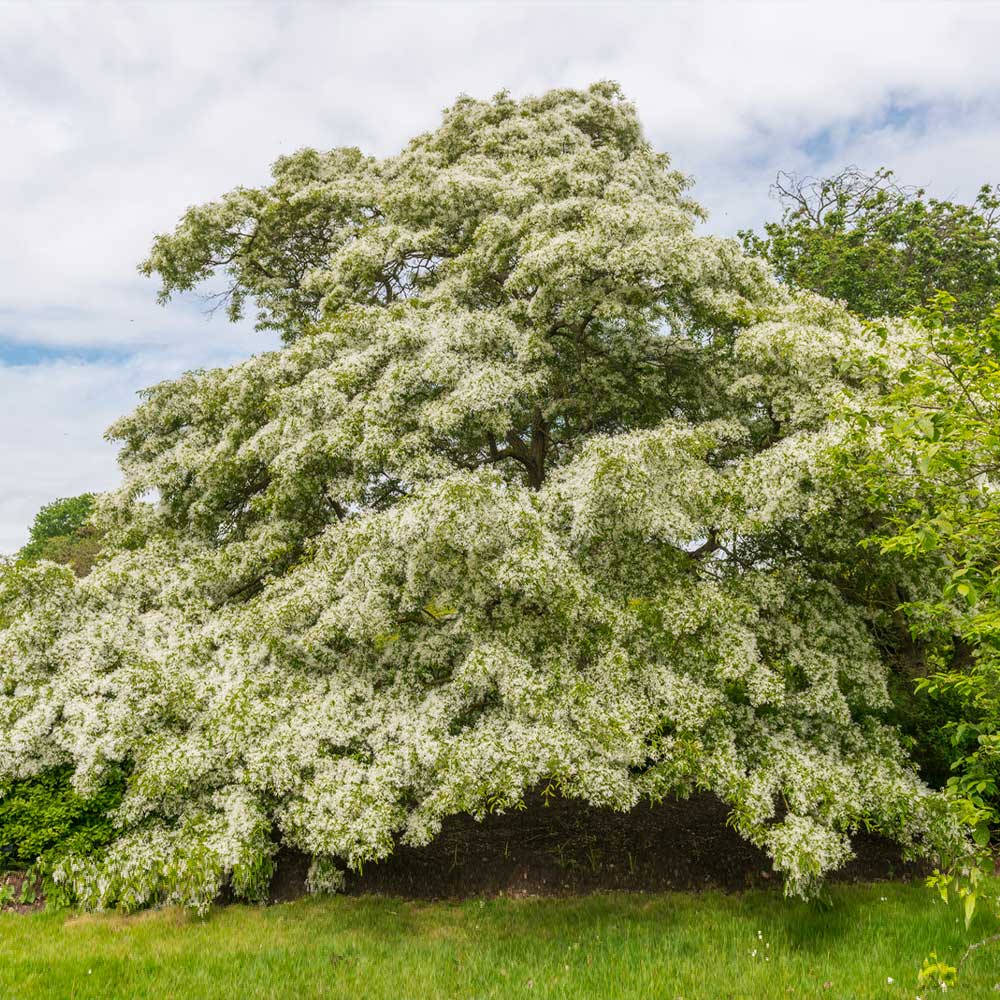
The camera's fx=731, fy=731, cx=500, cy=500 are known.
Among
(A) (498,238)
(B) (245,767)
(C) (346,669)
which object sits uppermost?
(A) (498,238)

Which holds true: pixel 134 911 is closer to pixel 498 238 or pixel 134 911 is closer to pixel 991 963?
pixel 991 963

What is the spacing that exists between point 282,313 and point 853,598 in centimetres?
1579

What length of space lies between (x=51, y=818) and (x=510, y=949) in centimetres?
788

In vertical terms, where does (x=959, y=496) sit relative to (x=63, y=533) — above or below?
below

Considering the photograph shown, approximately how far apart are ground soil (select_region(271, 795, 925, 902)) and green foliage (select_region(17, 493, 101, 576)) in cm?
3942

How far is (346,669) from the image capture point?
38.0 ft

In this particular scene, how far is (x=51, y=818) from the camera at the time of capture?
39.1 ft

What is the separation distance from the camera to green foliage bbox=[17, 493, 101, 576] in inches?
1820

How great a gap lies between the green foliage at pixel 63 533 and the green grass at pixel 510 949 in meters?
40.1

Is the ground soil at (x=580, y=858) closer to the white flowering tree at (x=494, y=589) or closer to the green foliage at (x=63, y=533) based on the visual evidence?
the white flowering tree at (x=494, y=589)

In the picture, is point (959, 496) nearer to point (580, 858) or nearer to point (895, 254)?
point (580, 858)

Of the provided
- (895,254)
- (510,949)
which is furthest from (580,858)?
(895,254)

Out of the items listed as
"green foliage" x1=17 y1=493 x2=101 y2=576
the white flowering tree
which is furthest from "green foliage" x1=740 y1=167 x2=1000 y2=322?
"green foliage" x1=17 y1=493 x2=101 y2=576

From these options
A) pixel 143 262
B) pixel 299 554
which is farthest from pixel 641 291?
pixel 143 262
